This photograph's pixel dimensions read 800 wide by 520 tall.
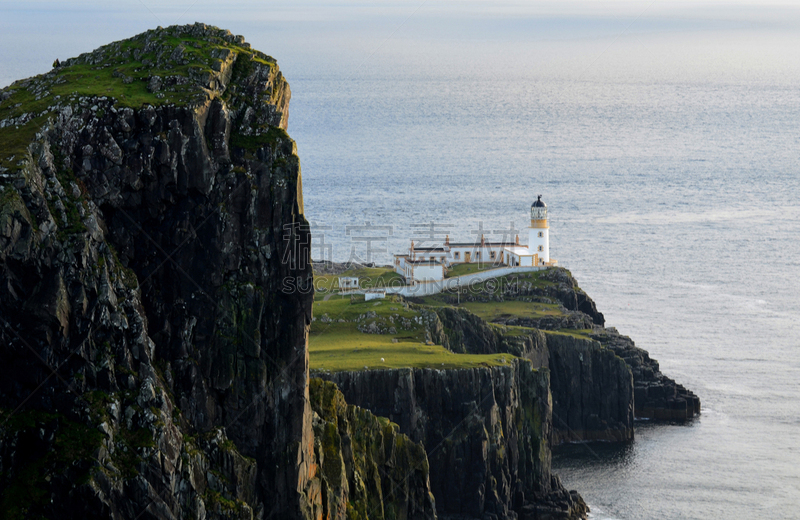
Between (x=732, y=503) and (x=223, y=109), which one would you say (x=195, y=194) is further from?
(x=732, y=503)

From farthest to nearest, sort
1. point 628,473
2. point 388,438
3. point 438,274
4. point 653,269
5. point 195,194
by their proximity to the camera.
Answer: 1. point 653,269
2. point 438,274
3. point 628,473
4. point 388,438
5. point 195,194

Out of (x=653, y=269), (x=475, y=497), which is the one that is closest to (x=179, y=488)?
(x=475, y=497)

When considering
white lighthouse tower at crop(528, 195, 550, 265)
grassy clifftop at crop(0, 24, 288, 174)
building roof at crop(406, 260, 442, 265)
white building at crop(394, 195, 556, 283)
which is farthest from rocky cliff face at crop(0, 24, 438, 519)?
white lighthouse tower at crop(528, 195, 550, 265)

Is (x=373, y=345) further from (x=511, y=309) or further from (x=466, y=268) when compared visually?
(x=466, y=268)

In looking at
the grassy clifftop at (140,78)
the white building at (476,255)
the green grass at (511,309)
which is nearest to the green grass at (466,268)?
the white building at (476,255)

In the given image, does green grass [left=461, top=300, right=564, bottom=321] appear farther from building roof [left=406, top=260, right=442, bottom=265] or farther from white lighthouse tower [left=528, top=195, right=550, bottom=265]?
white lighthouse tower [left=528, top=195, right=550, bottom=265]

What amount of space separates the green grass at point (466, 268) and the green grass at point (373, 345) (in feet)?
77.3

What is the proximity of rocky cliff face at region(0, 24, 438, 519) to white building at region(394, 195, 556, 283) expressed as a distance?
7713cm

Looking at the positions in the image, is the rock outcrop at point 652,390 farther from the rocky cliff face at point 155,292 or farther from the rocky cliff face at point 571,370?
the rocky cliff face at point 155,292

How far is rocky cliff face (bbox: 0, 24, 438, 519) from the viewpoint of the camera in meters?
48.9

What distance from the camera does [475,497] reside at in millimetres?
89062

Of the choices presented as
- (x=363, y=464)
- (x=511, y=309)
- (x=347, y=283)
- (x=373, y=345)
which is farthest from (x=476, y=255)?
(x=363, y=464)

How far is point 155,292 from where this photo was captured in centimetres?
5525

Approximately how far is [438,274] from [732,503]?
51470 millimetres
